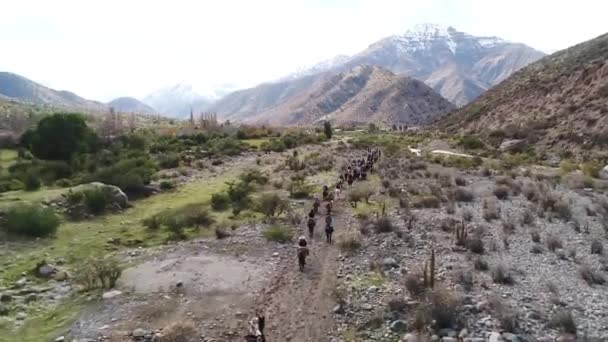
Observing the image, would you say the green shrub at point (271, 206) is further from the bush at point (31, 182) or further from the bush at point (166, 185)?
the bush at point (31, 182)

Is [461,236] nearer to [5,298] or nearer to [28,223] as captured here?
[5,298]

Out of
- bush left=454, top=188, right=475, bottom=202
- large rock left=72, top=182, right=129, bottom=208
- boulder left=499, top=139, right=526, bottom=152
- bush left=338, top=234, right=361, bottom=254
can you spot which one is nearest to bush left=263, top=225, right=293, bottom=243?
bush left=338, top=234, right=361, bottom=254

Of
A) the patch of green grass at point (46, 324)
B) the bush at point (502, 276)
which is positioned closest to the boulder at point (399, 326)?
the bush at point (502, 276)

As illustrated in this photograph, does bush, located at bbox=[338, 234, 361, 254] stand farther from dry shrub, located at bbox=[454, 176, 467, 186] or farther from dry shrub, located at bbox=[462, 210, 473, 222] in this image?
dry shrub, located at bbox=[454, 176, 467, 186]

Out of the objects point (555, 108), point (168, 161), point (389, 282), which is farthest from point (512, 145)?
point (389, 282)

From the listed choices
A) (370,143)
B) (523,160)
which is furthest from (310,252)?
(370,143)
